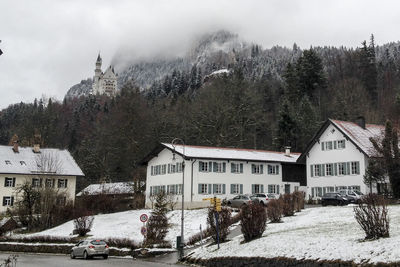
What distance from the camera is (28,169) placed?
192 ft

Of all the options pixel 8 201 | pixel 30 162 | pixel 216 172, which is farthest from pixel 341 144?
pixel 8 201

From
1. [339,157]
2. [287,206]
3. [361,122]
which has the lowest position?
[287,206]

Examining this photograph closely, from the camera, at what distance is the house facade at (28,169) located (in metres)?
55.9

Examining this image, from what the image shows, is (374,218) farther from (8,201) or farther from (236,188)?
(8,201)

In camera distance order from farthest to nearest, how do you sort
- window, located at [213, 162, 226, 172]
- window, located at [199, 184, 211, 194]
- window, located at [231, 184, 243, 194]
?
window, located at [231, 184, 243, 194]
window, located at [213, 162, 226, 172]
window, located at [199, 184, 211, 194]

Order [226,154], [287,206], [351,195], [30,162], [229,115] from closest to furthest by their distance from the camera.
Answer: [287,206] → [351,195] → [226,154] → [30,162] → [229,115]

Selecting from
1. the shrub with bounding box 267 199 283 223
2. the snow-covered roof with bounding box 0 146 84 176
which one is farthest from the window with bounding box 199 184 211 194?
the snow-covered roof with bounding box 0 146 84 176

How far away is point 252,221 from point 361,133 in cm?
2980

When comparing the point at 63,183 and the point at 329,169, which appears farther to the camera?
the point at 63,183

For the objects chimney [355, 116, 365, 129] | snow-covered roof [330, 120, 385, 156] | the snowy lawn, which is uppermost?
chimney [355, 116, 365, 129]

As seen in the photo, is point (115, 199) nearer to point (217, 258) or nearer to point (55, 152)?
point (55, 152)

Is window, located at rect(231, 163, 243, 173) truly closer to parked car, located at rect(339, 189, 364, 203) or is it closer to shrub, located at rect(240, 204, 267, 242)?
parked car, located at rect(339, 189, 364, 203)

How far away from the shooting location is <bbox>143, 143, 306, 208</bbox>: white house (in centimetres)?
4634

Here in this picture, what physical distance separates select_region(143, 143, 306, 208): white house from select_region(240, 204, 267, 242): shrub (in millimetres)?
23146
